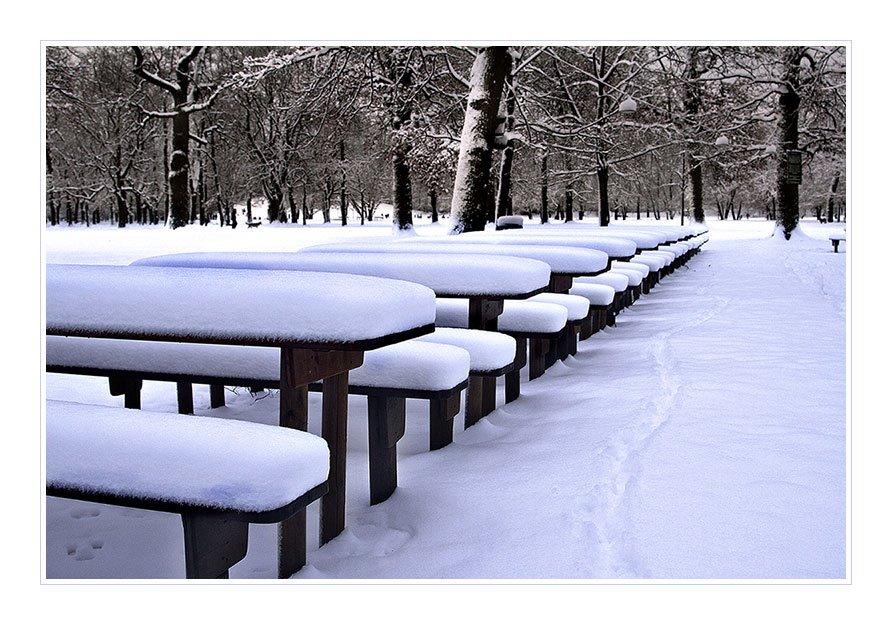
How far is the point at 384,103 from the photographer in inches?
547

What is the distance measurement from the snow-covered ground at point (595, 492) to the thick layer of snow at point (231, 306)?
0.73m

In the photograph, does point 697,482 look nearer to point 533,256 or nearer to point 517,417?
point 517,417

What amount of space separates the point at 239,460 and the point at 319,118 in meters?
13.5

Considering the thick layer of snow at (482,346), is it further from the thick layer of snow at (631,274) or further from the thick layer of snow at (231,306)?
the thick layer of snow at (631,274)

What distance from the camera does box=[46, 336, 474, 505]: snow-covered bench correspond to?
3.10 metres

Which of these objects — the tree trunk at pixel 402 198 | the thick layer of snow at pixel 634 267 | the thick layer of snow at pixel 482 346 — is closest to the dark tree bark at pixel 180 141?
the tree trunk at pixel 402 198

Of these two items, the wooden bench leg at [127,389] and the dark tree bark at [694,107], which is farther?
the dark tree bark at [694,107]

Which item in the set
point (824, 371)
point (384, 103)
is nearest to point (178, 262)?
point (824, 371)

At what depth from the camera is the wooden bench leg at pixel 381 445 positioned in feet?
10.3

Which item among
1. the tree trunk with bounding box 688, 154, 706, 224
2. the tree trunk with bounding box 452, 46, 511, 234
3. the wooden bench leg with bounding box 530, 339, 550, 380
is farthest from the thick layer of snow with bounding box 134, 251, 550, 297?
the tree trunk with bounding box 688, 154, 706, 224

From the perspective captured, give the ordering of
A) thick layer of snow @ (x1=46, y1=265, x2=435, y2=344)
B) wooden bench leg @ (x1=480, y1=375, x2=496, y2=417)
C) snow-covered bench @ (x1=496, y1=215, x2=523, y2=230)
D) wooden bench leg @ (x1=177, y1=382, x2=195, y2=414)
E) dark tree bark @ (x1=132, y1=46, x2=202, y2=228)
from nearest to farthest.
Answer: thick layer of snow @ (x1=46, y1=265, x2=435, y2=344), wooden bench leg @ (x1=480, y1=375, x2=496, y2=417), wooden bench leg @ (x1=177, y1=382, x2=195, y2=414), snow-covered bench @ (x1=496, y1=215, x2=523, y2=230), dark tree bark @ (x1=132, y1=46, x2=202, y2=228)

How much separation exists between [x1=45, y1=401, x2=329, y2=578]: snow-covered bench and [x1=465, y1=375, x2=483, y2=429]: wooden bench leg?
200cm

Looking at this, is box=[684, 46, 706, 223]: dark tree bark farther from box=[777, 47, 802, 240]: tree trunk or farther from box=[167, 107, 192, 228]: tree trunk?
box=[167, 107, 192, 228]: tree trunk
